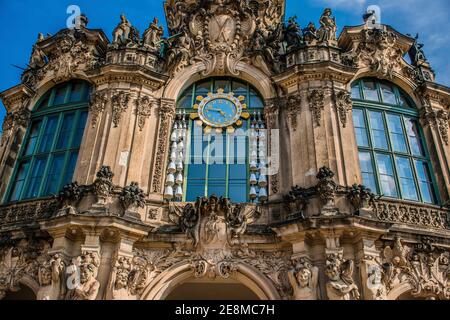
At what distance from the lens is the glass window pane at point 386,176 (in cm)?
1294

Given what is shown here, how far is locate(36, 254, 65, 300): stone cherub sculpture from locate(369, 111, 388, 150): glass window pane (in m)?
9.76

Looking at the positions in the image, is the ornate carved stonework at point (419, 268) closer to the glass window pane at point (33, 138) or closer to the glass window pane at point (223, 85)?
the glass window pane at point (223, 85)

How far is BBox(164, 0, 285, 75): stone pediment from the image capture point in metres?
15.1

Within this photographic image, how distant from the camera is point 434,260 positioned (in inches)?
451

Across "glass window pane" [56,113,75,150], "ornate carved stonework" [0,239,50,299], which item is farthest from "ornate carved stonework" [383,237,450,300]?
"glass window pane" [56,113,75,150]

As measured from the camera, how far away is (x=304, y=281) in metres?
10.2

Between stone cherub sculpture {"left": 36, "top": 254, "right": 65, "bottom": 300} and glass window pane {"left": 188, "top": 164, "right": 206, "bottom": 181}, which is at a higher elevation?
glass window pane {"left": 188, "top": 164, "right": 206, "bottom": 181}

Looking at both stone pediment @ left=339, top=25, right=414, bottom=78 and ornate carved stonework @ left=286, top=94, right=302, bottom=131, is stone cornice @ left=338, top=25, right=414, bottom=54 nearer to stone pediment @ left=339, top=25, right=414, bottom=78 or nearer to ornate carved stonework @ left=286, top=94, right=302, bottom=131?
stone pediment @ left=339, top=25, right=414, bottom=78

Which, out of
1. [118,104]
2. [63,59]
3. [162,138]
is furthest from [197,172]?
[63,59]

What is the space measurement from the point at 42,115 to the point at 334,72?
1007cm

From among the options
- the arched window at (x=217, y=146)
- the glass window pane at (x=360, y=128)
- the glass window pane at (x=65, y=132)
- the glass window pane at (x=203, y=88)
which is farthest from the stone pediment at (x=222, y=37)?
the glass window pane at (x=65, y=132)
